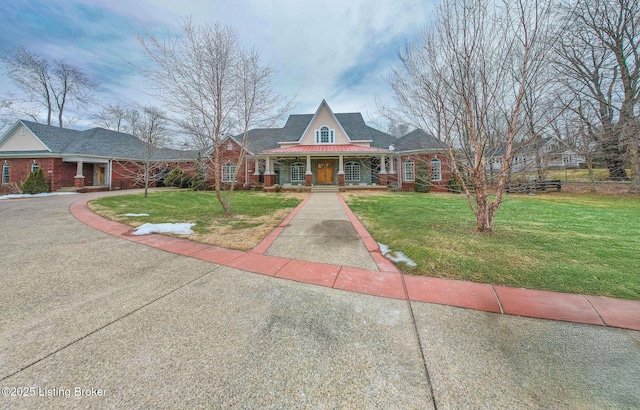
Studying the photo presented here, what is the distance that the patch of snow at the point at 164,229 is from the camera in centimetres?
554

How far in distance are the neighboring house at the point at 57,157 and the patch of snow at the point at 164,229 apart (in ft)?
41.9

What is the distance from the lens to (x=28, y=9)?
348 inches

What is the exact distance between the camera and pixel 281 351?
1.90m

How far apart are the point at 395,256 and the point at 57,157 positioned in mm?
27298

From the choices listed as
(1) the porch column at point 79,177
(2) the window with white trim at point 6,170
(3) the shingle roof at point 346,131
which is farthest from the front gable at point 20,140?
(3) the shingle roof at point 346,131

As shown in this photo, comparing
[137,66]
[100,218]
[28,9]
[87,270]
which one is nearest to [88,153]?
[28,9]

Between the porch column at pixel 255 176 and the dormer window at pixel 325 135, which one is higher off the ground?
the dormer window at pixel 325 135

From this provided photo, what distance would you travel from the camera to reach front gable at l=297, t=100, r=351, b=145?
68.0 feet

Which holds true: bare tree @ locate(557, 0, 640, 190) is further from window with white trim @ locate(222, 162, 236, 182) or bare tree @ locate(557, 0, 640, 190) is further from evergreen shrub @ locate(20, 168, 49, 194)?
evergreen shrub @ locate(20, 168, 49, 194)

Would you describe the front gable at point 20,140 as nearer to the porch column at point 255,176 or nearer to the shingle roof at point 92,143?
the shingle roof at point 92,143

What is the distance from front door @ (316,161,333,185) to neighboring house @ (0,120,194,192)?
10667 mm

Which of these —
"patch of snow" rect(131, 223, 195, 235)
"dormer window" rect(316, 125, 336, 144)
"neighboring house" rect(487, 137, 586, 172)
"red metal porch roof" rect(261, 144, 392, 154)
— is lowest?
"patch of snow" rect(131, 223, 195, 235)

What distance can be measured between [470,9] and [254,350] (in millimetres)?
6871

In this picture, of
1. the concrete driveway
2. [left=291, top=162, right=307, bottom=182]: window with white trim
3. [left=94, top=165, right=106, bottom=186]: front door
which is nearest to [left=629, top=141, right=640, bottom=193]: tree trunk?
the concrete driveway
